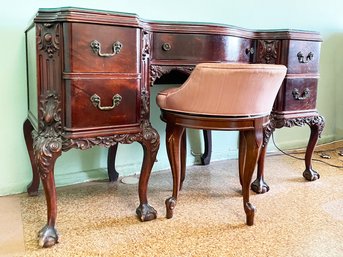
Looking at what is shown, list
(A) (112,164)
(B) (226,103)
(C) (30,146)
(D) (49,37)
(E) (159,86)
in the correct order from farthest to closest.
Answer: (E) (159,86) → (A) (112,164) → (C) (30,146) → (B) (226,103) → (D) (49,37)

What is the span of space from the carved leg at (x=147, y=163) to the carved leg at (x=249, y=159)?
1.18 ft

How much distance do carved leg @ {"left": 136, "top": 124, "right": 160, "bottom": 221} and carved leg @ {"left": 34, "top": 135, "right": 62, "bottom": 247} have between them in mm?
341

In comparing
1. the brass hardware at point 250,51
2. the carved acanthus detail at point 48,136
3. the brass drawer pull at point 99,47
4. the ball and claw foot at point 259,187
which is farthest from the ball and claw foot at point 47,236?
the brass hardware at point 250,51

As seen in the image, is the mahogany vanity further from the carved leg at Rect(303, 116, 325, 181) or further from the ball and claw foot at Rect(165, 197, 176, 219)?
the carved leg at Rect(303, 116, 325, 181)

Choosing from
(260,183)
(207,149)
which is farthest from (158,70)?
(207,149)

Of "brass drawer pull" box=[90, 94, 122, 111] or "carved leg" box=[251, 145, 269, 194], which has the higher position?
"brass drawer pull" box=[90, 94, 122, 111]

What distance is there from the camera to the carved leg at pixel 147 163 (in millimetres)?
1508

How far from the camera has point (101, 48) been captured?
134cm

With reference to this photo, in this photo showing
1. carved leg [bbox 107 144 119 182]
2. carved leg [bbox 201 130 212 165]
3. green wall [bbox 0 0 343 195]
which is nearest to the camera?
green wall [bbox 0 0 343 195]

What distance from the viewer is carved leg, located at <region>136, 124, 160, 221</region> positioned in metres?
1.51

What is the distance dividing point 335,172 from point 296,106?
62 cm

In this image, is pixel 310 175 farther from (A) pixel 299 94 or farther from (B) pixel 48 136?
(B) pixel 48 136

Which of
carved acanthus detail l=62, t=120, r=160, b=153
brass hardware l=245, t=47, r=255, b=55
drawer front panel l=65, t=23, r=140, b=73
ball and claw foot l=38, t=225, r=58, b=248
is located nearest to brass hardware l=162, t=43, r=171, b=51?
drawer front panel l=65, t=23, r=140, b=73

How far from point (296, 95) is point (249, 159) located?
588 mm
